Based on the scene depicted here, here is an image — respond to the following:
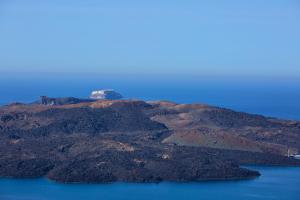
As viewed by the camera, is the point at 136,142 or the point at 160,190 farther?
the point at 136,142

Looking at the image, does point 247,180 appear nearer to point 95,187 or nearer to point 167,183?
point 167,183

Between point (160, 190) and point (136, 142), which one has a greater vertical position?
point (136, 142)

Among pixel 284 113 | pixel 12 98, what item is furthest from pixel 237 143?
Result: pixel 12 98

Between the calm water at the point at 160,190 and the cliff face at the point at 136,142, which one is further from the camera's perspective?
the cliff face at the point at 136,142

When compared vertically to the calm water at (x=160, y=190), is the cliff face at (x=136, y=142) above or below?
above

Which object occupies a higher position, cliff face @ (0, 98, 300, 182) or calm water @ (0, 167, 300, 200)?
cliff face @ (0, 98, 300, 182)
